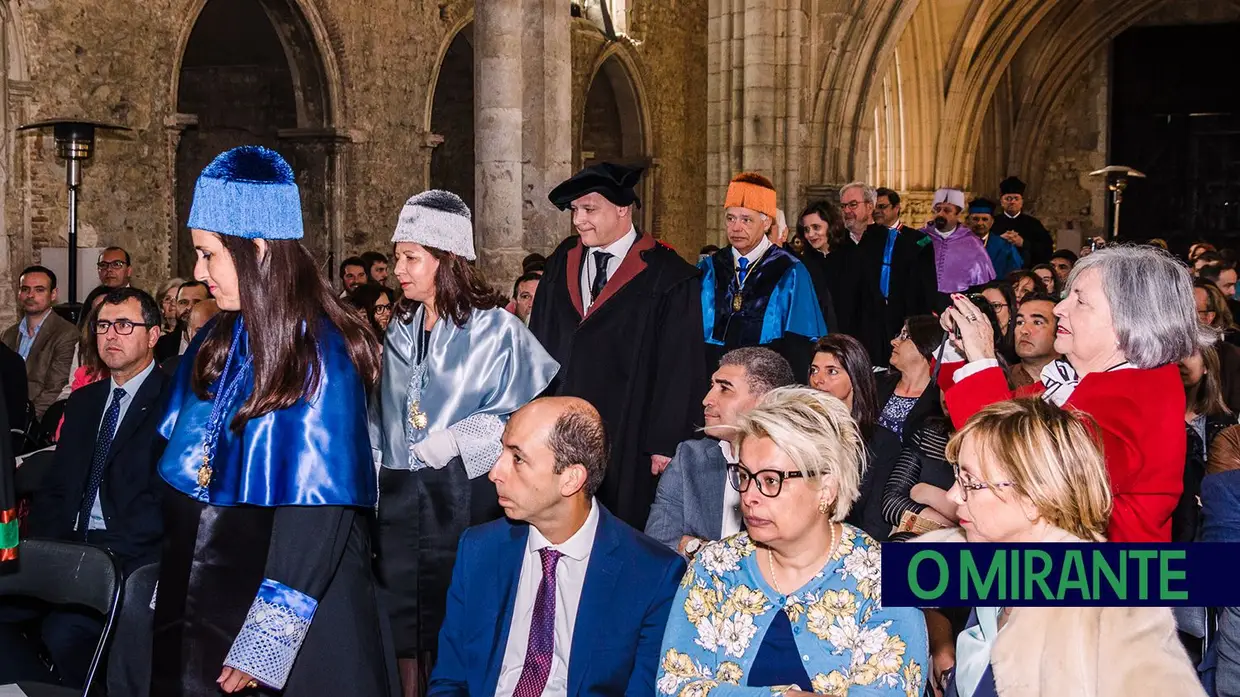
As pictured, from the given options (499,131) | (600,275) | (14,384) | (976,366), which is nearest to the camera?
(976,366)

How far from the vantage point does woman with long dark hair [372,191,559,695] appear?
13.3 ft

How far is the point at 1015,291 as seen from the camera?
723 cm

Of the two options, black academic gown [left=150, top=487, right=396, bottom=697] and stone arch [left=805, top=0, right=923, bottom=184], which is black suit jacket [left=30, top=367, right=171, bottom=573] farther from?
stone arch [left=805, top=0, right=923, bottom=184]

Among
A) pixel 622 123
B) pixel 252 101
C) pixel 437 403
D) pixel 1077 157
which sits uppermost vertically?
pixel 1077 157

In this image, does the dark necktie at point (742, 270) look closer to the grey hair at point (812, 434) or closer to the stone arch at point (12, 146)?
the grey hair at point (812, 434)

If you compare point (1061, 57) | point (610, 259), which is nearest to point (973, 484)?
point (610, 259)

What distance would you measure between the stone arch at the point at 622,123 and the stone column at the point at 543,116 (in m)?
9.82

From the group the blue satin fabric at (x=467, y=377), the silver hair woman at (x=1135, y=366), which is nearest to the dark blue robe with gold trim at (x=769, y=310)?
the blue satin fabric at (x=467, y=377)

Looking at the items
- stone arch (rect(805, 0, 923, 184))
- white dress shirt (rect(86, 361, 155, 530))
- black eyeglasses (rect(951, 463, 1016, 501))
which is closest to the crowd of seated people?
black eyeglasses (rect(951, 463, 1016, 501))

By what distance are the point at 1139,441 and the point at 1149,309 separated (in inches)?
11.0

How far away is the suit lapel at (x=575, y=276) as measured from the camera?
4984 millimetres

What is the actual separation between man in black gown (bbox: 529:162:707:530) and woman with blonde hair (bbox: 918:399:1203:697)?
92.0 inches

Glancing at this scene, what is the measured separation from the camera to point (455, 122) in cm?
1775

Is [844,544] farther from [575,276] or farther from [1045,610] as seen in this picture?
[575,276]
